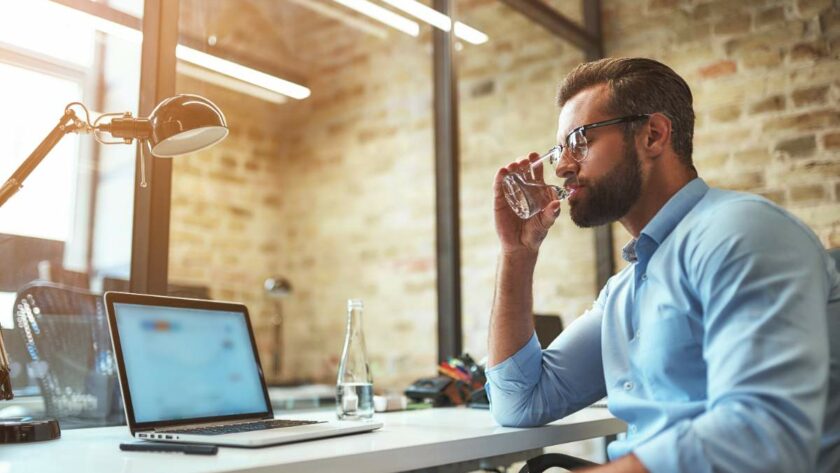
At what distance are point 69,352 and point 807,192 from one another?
2654 millimetres

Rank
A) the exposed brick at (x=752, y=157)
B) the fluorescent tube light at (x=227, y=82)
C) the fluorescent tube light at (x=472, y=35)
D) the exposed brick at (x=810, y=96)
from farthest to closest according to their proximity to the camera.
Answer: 1. the fluorescent tube light at (x=472, y=35)
2. the exposed brick at (x=752, y=157)
3. the exposed brick at (x=810, y=96)
4. the fluorescent tube light at (x=227, y=82)

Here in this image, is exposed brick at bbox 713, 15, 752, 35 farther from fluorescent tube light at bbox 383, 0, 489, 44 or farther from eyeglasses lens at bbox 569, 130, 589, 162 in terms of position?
eyeglasses lens at bbox 569, 130, 589, 162

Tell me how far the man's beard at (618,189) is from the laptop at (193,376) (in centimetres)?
57

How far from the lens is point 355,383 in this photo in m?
1.63

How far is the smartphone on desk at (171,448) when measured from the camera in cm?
102

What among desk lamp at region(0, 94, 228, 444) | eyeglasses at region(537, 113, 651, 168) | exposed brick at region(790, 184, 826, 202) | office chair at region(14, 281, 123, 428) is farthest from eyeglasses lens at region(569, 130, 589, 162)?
exposed brick at region(790, 184, 826, 202)

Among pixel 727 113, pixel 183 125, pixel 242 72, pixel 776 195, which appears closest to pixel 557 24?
pixel 727 113

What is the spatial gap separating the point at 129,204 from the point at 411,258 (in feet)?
8.59

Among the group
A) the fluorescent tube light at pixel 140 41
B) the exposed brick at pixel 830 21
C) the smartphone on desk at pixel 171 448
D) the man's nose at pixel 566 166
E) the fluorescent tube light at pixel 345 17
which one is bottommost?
the smartphone on desk at pixel 171 448

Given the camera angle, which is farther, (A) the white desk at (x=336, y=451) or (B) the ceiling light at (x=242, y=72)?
(B) the ceiling light at (x=242, y=72)

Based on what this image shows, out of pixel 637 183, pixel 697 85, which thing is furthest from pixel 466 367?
pixel 697 85

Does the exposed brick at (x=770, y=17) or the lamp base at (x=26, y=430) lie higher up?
the exposed brick at (x=770, y=17)

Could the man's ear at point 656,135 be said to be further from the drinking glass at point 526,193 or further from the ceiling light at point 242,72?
the ceiling light at point 242,72

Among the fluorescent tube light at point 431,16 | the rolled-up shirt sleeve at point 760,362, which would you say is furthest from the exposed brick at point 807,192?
the rolled-up shirt sleeve at point 760,362
